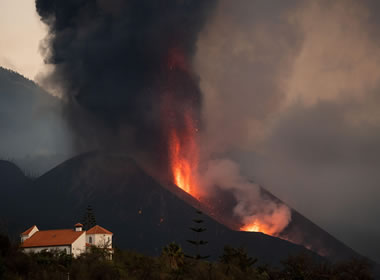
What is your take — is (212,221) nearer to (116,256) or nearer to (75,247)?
(75,247)

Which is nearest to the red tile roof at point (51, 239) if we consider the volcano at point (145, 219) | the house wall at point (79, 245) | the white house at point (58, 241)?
the white house at point (58, 241)

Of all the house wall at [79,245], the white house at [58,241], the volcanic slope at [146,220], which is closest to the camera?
the white house at [58,241]

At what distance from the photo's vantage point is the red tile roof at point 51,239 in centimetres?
7550

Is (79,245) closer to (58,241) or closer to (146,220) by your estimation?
(58,241)

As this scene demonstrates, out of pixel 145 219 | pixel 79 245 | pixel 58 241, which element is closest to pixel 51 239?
pixel 58 241

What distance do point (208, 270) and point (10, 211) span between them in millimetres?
166591

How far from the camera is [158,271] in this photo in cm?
3434

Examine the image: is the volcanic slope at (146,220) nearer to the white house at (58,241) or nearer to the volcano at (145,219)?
the volcano at (145,219)

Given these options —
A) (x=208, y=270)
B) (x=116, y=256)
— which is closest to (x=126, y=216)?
(x=116, y=256)

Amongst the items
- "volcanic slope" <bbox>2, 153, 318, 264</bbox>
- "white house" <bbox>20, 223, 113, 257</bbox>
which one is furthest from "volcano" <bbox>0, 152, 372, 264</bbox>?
"white house" <bbox>20, 223, 113, 257</bbox>

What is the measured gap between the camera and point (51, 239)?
7700 cm

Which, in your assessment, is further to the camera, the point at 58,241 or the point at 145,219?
the point at 145,219

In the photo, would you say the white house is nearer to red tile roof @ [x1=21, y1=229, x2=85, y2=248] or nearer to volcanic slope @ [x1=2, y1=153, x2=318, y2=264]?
red tile roof @ [x1=21, y1=229, x2=85, y2=248]

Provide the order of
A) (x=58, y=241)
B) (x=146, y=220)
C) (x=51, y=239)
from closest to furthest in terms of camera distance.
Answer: (x=58, y=241) < (x=51, y=239) < (x=146, y=220)
